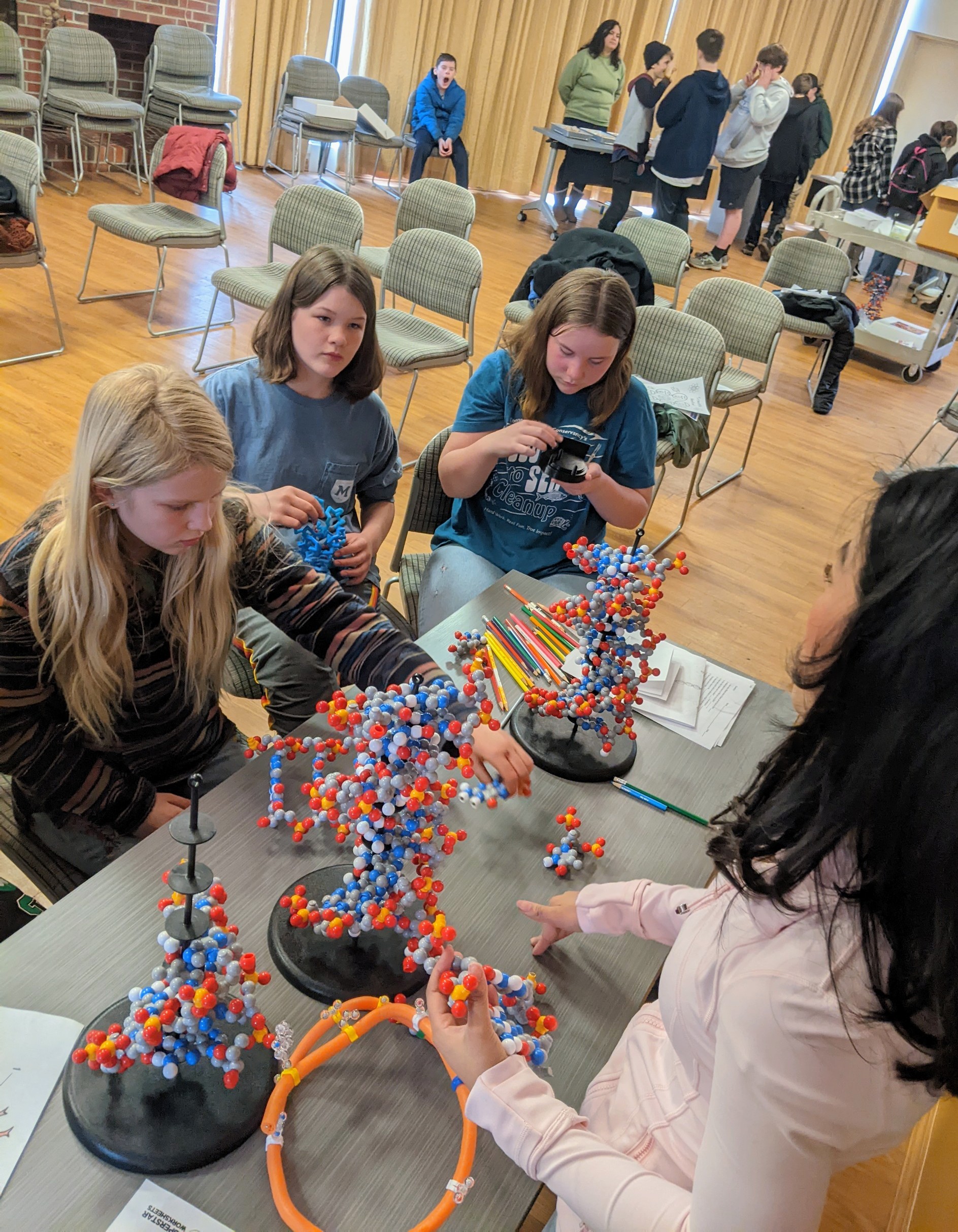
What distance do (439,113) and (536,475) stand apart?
6482 mm

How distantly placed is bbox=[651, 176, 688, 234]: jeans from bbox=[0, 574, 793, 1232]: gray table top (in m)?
6.91

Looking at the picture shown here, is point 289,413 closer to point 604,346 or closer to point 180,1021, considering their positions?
point 604,346

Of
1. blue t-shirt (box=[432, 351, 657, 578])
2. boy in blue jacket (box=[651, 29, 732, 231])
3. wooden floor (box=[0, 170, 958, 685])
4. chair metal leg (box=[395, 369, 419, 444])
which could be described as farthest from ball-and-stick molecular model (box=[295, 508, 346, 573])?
boy in blue jacket (box=[651, 29, 732, 231])

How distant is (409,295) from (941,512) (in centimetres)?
358

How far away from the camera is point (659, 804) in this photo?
1.36 metres

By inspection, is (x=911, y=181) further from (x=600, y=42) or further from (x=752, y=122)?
(x=600, y=42)

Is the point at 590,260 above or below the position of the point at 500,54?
below

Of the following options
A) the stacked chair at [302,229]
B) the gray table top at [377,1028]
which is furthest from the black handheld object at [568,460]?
the stacked chair at [302,229]

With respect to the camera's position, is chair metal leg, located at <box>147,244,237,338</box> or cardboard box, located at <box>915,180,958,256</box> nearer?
chair metal leg, located at <box>147,244,237,338</box>

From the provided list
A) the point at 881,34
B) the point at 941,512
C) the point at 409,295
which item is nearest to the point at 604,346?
the point at 941,512

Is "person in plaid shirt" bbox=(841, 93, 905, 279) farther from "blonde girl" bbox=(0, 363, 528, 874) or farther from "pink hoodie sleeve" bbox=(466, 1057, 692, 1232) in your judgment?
"pink hoodie sleeve" bbox=(466, 1057, 692, 1232)

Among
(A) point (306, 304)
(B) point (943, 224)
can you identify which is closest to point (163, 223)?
(A) point (306, 304)

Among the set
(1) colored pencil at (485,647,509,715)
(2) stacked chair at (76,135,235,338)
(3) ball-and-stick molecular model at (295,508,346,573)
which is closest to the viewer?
(1) colored pencil at (485,647,509,715)

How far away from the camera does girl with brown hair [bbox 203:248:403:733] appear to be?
73.6 inches
